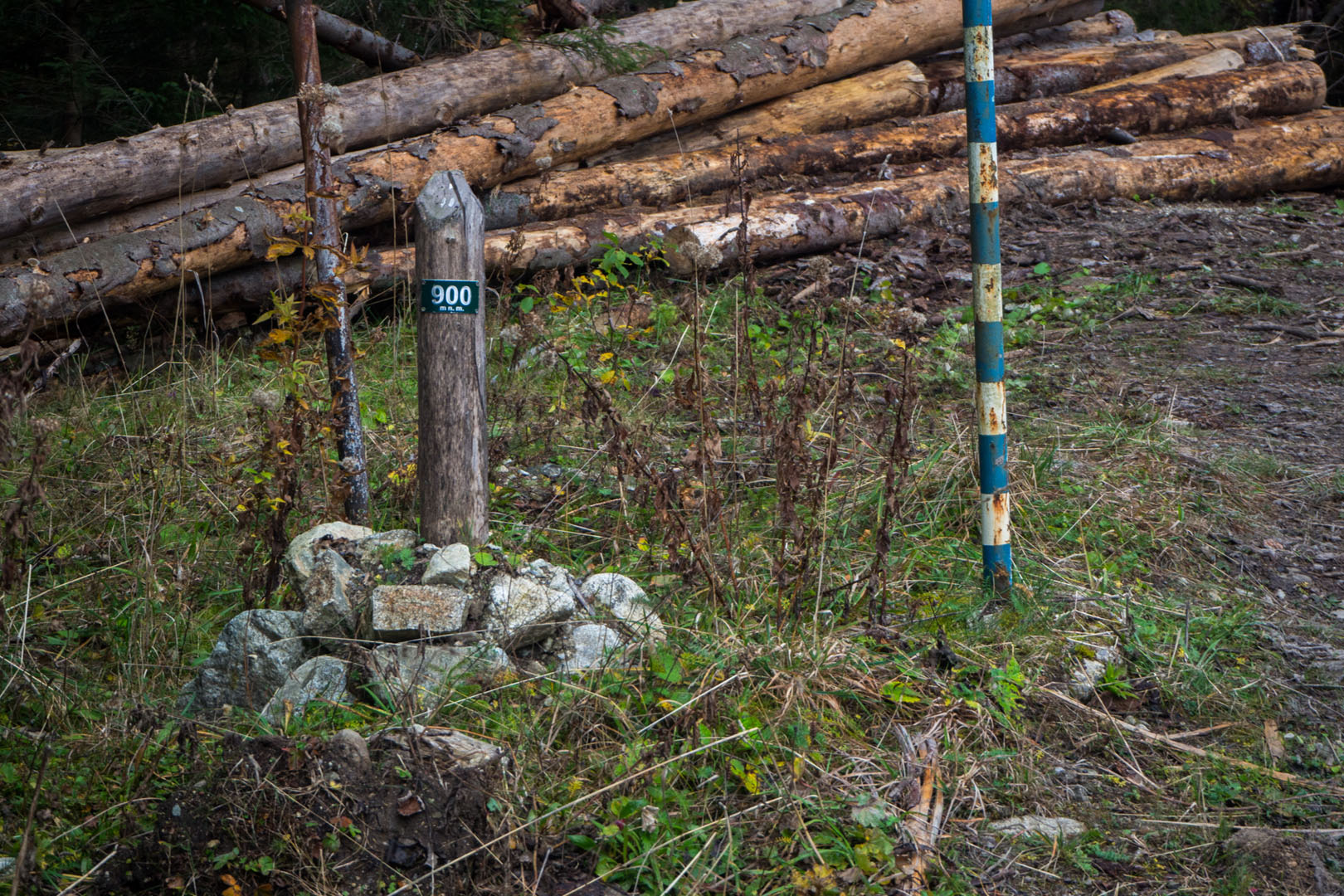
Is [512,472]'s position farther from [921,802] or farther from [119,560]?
[921,802]

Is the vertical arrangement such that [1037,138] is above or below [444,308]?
above

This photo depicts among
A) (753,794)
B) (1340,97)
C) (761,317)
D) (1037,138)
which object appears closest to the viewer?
(753,794)

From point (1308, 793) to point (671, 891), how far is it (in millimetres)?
1655

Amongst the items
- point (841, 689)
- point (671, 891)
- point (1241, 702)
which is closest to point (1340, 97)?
point (1241, 702)

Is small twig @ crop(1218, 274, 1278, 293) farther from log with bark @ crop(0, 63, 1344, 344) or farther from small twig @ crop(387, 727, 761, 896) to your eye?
small twig @ crop(387, 727, 761, 896)

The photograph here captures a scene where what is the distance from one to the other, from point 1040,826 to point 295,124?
5.52 m

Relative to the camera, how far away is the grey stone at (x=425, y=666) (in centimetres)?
260

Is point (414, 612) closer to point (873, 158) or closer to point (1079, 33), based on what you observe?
point (873, 158)

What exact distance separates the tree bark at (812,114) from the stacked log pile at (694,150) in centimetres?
2

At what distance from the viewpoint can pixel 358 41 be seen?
23.9ft

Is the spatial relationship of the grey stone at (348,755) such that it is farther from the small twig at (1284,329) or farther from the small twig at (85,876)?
the small twig at (1284,329)

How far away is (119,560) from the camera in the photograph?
3.48 meters

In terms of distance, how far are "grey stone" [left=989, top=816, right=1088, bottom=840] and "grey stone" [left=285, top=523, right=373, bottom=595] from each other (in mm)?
1959

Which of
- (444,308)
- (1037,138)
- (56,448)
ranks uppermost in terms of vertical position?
(1037,138)
